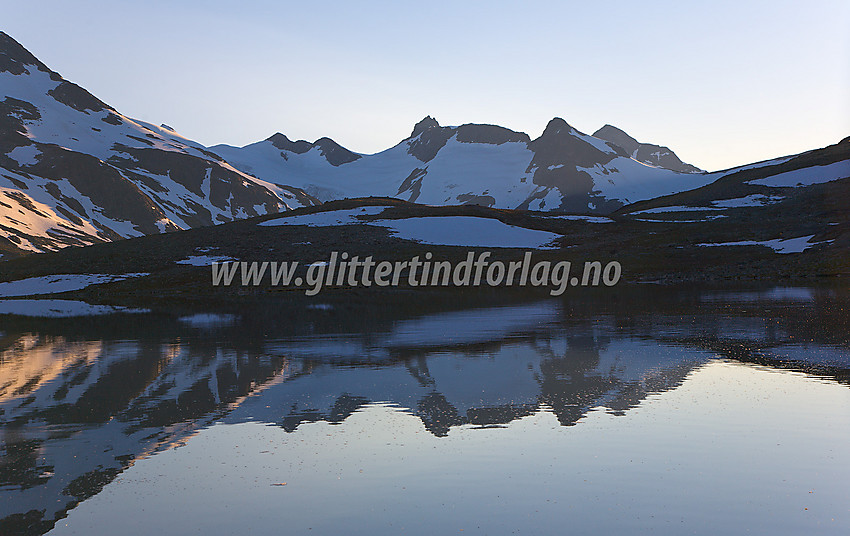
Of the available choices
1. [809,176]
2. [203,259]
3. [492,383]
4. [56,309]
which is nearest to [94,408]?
[492,383]

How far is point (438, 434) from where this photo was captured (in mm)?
17188

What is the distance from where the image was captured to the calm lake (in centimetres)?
1189

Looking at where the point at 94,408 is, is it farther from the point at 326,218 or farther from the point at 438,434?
the point at 326,218

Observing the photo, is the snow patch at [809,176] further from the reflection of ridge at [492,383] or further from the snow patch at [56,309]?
the reflection of ridge at [492,383]

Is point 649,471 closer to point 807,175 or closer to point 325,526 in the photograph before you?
point 325,526

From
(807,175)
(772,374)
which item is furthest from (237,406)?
(807,175)

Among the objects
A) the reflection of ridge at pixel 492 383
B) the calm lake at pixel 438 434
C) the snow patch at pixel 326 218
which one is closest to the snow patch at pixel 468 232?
→ the snow patch at pixel 326 218

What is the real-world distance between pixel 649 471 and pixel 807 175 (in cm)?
16025

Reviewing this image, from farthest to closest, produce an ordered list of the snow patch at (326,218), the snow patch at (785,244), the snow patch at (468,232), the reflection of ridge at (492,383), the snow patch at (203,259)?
the snow patch at (326,218) → the snow patch at (468,232) → the snow patch at (203,259) → the snow patch at (785,244) → the reflection of ridge at (492,383)

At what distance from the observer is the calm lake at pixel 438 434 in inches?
468

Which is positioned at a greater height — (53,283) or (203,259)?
(203,259)

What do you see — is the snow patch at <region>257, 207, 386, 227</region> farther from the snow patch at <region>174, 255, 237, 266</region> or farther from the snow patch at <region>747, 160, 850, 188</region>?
the snow patch at <region>747, 160, 850, 188</region>

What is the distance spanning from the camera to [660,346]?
99.0 ft

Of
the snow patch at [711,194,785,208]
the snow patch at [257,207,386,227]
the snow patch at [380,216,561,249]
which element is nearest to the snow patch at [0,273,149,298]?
the snow patch at [257,207,386,227]
